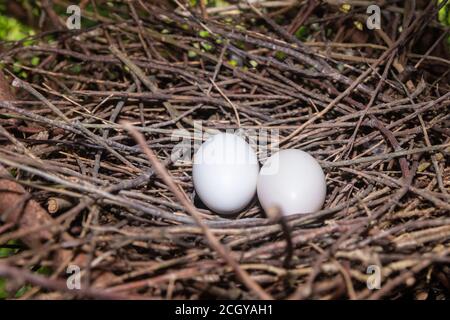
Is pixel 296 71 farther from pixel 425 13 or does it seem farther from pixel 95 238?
pixel 95 238

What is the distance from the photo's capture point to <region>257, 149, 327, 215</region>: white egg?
46.6 inches

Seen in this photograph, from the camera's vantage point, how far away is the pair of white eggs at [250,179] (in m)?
1.19

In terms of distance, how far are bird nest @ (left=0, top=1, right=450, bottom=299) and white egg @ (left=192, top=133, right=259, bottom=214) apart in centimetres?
7

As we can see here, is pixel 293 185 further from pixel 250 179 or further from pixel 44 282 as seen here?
pixel 44 282

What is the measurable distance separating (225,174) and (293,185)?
0.66ft

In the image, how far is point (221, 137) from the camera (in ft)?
Result: 4.17

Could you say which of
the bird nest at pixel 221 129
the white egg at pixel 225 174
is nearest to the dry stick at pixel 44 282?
the bird nest at pixel 221 129

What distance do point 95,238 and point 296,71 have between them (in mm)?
934

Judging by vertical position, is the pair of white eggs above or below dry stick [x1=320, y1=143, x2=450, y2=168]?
below

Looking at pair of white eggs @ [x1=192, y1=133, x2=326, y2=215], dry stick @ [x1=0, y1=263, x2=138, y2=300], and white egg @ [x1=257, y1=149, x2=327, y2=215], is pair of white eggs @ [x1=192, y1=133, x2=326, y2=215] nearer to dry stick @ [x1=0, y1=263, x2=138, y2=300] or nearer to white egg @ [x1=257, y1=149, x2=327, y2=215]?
white egg @ [x1=257, y1=149, x2=327, y2=215]

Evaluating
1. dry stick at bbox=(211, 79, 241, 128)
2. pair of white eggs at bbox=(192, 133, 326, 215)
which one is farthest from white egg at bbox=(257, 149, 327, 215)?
dry stick at bbox=(211, 79, 241, 128)

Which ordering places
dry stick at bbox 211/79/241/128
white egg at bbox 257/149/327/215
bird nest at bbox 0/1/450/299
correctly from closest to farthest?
bird nest at bbox 0/1/450/299
white egg at bbox 257/149/327/215
dry stick at bbox 211/79/241/128

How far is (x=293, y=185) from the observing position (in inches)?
46.6

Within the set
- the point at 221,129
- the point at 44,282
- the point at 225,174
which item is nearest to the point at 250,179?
the point at 225,174
